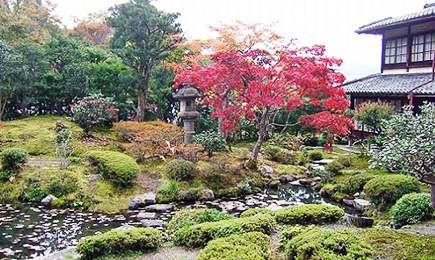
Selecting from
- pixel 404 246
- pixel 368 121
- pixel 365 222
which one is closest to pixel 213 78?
pixel 368 121

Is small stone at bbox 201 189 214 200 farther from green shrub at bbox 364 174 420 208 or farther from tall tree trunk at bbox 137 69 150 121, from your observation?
tall tree trunk at bbox 137 69 150 121

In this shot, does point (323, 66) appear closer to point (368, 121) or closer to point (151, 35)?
point (368, 121)

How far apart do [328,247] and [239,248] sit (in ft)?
3.91

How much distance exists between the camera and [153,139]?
13.8 metres

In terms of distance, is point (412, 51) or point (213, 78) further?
point (412, 51)

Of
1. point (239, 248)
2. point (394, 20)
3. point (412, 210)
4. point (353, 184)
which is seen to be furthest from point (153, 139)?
point (394, 20)

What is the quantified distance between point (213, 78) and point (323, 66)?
12.6 feet

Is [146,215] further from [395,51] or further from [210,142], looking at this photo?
[395,51]

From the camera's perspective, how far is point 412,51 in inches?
706

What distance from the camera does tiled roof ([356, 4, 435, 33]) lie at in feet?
52.5

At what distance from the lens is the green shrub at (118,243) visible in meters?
6.05

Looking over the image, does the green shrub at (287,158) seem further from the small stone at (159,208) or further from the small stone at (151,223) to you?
the small stone at (151,223)

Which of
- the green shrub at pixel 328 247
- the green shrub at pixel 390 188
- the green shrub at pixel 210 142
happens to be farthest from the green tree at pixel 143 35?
the green shrub at pixel 328 247

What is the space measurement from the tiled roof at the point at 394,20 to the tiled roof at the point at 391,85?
2.49 metres
